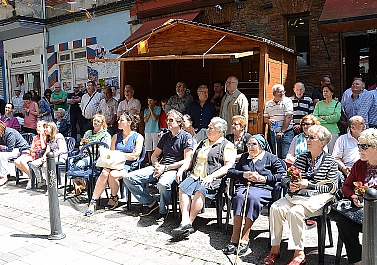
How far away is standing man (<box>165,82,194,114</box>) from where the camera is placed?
8.02 metres

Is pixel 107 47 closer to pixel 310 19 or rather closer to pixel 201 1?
pixel 201 1

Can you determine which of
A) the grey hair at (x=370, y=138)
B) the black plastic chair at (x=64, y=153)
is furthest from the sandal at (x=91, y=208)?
the grey hair at (x=370, y=138)

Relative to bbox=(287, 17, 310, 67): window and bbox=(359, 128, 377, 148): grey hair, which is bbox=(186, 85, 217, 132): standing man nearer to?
bbox=(287, 17, 310, 67): window

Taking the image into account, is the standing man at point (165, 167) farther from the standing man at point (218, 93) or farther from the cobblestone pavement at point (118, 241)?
the standing man at point (218, 93)

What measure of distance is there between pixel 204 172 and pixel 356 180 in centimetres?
192

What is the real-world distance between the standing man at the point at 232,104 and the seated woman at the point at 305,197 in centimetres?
264

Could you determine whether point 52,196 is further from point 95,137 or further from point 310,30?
point 310,30

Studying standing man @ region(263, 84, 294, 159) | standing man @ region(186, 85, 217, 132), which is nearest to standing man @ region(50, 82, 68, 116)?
standing man @ region(186, 85, 217, 132)

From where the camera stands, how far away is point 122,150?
6430mm

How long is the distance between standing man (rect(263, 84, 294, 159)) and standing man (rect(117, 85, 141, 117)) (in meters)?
3.07

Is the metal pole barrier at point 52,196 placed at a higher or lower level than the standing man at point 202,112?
lower

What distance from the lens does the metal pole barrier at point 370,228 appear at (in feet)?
9.24

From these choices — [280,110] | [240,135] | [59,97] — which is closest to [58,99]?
[59,97]

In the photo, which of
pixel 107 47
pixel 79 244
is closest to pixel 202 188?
pixel 79 244
